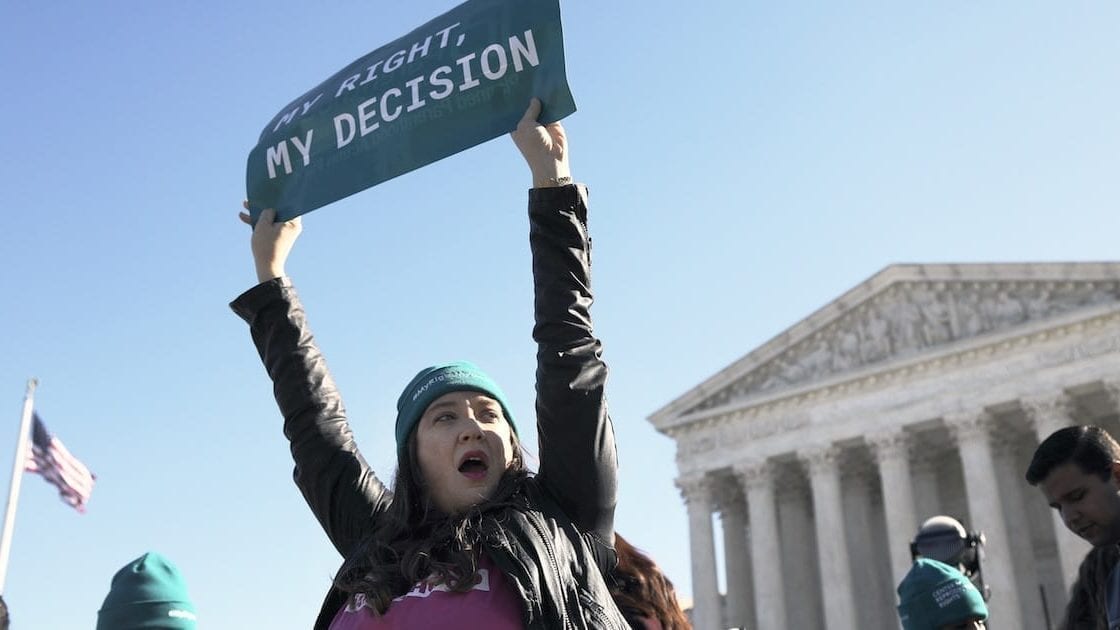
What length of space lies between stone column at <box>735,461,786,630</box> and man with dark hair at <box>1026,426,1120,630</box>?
30.5 m

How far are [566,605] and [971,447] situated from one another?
32111 millimetres

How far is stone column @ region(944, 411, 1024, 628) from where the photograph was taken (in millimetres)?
29609

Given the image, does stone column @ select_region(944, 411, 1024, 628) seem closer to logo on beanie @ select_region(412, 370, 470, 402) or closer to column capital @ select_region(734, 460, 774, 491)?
column capital @ select_region(734, 460, 774, 491)

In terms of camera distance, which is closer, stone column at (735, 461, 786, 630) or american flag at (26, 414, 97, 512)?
american flag at (26, 414, 97, 512)

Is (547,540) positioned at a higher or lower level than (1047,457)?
lower

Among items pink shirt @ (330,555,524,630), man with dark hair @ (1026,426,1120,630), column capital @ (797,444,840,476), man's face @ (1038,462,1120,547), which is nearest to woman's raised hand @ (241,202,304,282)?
pink shirt @ (330,555,524,630)

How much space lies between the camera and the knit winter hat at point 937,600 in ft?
17.8

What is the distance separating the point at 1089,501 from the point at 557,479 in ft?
11.6

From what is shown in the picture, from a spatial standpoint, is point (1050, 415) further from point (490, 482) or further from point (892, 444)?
point (490, 482)

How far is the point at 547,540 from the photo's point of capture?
2309 mm

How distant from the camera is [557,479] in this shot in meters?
2.46

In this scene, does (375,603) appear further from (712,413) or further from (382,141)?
(712,413)

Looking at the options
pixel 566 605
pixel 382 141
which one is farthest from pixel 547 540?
pixel 382 141

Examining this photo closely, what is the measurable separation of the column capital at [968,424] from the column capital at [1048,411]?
1.22m
